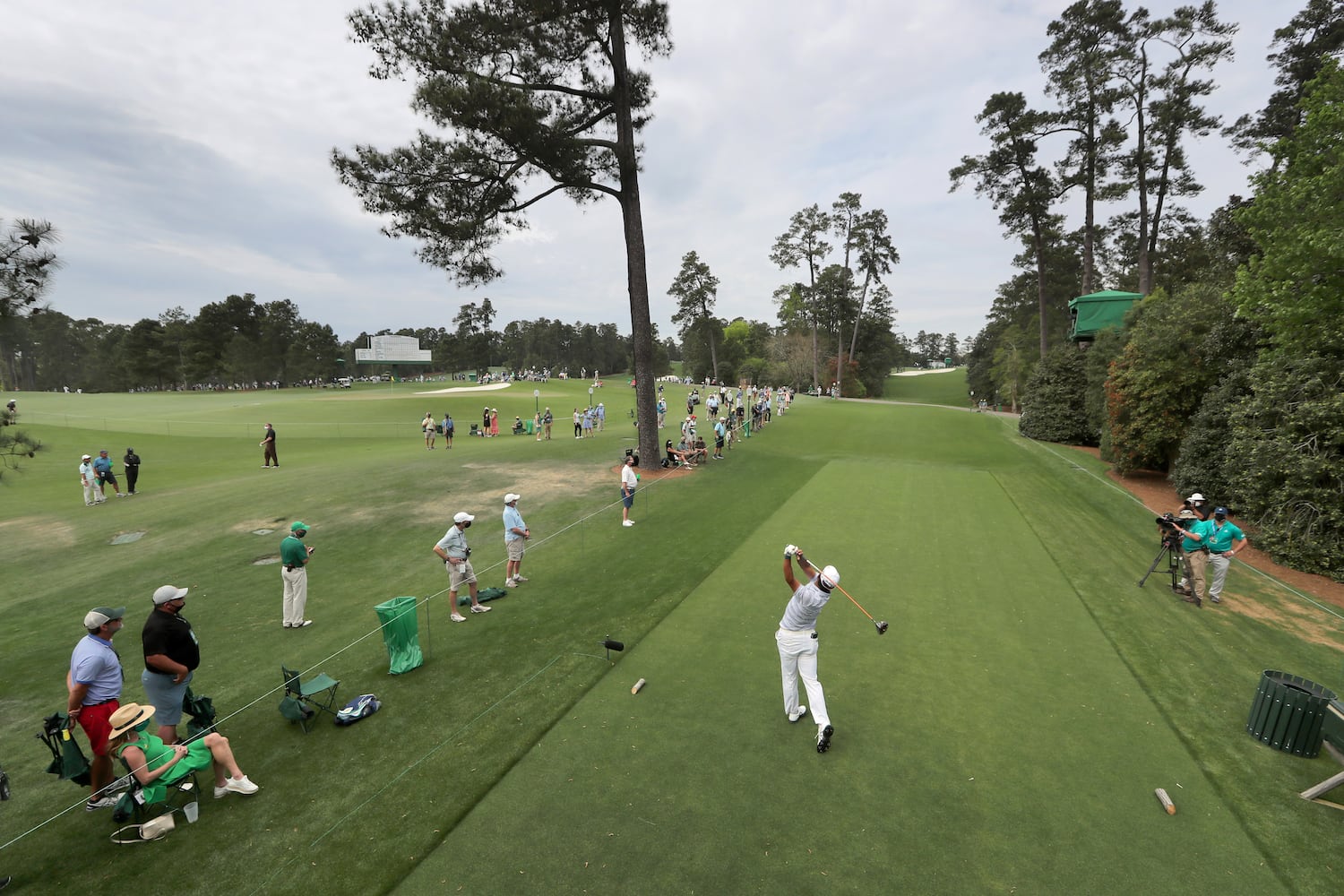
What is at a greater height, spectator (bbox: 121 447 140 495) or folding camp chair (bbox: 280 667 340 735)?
spectator (bbox: 121 447 140 495)

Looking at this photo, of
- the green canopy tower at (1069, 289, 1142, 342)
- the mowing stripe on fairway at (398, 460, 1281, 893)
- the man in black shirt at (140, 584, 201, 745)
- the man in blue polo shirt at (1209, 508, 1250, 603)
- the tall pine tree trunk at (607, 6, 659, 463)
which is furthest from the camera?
the green canopy tower at (1069, 289, 1142, 342)

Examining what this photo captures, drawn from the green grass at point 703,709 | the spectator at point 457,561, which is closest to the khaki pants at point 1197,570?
the green grass at point 703,709

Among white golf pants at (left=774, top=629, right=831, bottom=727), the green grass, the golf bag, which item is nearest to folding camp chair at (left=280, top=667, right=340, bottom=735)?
the green grass

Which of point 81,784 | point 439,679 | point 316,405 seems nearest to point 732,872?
point 439,679

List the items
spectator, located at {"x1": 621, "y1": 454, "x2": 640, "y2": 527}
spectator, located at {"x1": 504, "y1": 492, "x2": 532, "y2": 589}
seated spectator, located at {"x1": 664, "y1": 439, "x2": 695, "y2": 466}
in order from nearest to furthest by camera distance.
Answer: spectator, located at {"x1": 504, "y1": 492, "x2": 532, "y2": 589}
spectator, located at {"x1": 621, "y1": 454, "x2": 640, "y2": 527}
seated spectator, located at {"x1": 664, "y1": 439, "x2": 695, "y2": 466}

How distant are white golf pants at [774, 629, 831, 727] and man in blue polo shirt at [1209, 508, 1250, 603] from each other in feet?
29.8

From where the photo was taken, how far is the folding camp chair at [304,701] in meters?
6.41

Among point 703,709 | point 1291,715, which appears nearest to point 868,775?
point 703,709

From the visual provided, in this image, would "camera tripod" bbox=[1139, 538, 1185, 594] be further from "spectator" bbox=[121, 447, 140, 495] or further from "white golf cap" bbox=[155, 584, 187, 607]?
"spectator" bbox=[121, 447, 140, 495]

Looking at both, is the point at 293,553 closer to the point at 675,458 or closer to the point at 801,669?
the point at 801,669

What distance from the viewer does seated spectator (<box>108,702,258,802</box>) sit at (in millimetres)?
4945

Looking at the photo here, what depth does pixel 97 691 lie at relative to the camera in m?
5.20

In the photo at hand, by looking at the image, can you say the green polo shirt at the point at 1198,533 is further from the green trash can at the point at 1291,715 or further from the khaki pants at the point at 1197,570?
the green trash can at the point at 1291,715

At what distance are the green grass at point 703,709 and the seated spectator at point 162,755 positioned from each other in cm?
26
